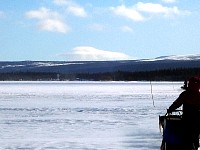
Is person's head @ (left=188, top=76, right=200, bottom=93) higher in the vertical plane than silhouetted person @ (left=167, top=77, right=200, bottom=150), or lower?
higher

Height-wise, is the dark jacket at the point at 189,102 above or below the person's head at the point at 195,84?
below

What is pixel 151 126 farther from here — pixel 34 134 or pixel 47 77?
pixel 47 77

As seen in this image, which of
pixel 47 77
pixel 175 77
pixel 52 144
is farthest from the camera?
pixel 47 77

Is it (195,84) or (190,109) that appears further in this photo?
(190,109)

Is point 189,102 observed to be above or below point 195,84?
below

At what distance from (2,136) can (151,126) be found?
3.90m

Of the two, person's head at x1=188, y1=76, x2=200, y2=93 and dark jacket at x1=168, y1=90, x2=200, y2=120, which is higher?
person's head at x1=188, y1=76, x2=200, y2=93

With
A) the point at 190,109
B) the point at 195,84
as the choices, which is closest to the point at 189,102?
the point at 190,109

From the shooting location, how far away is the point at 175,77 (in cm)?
10662

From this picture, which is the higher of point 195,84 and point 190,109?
point 195,84

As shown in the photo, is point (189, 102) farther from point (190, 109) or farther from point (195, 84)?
point (195, 84)

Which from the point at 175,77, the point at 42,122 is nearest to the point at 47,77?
the point at 175,77

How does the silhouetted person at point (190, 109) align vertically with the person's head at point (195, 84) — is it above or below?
below

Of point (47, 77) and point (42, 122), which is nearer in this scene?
point (42, 122)
